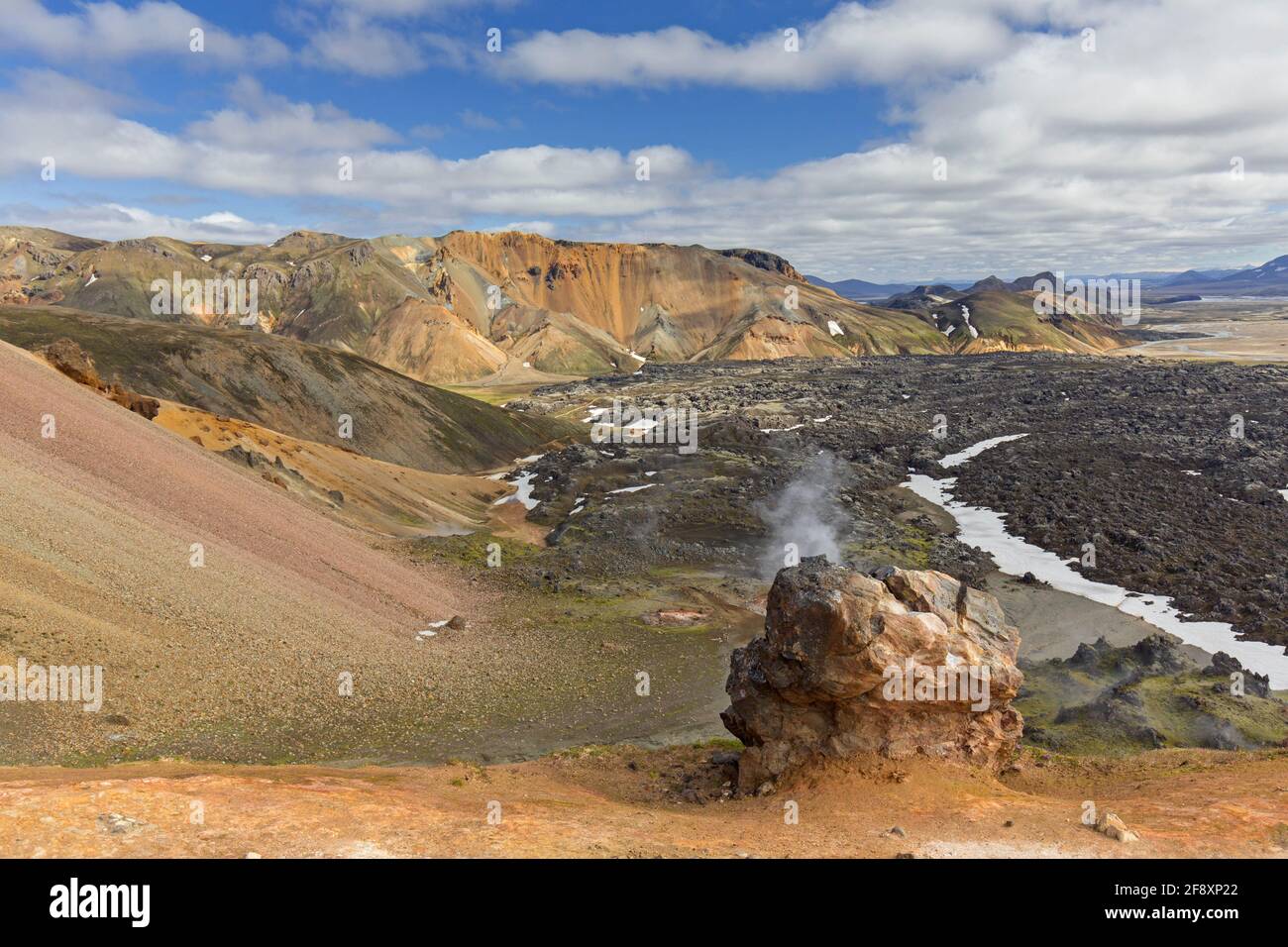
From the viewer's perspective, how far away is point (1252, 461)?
78.8 m

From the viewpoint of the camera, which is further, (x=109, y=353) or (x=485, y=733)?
(x=109, y=353)

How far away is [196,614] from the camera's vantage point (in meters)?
27.8

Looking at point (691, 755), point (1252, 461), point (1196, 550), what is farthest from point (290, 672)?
point (1252, 461)

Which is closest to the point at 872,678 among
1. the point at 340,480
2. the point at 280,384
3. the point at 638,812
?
the point at 638,812

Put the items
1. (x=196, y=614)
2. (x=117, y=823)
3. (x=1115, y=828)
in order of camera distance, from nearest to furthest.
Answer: (x=117, y=823) < (x=1115, y=828) < (x=196, y=614)

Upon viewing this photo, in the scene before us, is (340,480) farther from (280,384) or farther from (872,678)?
(872,678)

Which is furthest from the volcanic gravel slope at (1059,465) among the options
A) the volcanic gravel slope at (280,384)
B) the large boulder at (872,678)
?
the large boulder at (872,678)

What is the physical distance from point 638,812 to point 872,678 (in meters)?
6.17

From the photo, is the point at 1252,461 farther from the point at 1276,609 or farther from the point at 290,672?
the point at 290,672

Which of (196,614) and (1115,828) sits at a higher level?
(196,614)

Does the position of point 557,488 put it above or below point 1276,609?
above

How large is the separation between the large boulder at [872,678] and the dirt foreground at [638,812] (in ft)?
2.47
